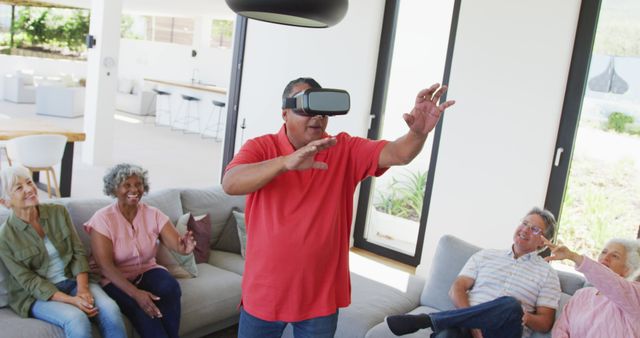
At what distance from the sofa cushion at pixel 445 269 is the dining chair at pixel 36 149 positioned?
3.45m

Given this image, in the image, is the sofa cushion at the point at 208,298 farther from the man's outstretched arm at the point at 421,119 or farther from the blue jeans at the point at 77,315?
the man's outstretched arm at the point at 421,119

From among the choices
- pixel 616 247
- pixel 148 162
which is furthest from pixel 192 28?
pixel 616 247

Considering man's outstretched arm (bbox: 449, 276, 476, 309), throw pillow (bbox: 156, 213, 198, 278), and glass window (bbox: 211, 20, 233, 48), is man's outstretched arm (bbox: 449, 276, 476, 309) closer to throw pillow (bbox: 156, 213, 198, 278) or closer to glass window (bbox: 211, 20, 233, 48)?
throw pillow (bbox: 156, 213, 198, 278)

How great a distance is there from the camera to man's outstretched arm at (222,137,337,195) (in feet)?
4.47

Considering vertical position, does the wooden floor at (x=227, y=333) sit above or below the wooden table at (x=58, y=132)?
below

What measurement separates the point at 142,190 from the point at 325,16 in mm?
1719

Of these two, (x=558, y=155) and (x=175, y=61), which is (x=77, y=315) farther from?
(x=175, y=61)

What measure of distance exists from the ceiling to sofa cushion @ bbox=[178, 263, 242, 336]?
771cm

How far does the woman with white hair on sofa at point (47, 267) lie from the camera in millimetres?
2438

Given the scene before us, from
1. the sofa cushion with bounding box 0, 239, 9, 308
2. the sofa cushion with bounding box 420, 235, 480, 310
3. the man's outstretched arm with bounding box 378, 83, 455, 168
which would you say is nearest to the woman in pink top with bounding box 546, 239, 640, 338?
the sofa cushion with bounding box 420, 235, 480, 310

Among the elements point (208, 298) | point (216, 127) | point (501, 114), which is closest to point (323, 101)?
point (208, 298)

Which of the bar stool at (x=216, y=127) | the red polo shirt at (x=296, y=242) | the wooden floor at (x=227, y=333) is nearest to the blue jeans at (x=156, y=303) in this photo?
the wooden floor at (x=227, y=333)

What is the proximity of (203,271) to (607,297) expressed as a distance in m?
2.02

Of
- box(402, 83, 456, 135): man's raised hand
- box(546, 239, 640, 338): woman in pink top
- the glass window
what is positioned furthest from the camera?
the glass window
